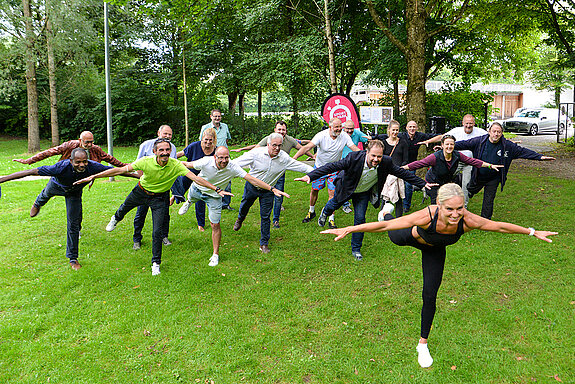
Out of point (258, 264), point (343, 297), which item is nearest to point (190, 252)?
point (258, 264)

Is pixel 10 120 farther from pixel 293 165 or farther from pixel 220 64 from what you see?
pixel 293 165

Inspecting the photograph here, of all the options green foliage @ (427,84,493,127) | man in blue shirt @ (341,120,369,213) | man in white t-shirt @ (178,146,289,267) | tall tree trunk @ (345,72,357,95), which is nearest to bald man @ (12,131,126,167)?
man in white t-shirt @ (178,146,289,267)

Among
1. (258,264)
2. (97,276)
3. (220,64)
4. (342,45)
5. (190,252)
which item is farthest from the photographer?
(220,64)

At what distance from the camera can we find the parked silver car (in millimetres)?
29562

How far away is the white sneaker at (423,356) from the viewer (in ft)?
15.0

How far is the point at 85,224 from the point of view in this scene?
965cm

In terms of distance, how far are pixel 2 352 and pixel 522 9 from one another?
57.7 ft

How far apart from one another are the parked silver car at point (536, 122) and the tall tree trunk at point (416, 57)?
868 inches

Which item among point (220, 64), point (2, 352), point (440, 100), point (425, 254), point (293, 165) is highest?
point (220, 64)

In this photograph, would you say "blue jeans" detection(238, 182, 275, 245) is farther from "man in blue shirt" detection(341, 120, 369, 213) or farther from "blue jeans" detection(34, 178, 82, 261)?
"blue jeans" detection(34, 178, 82, 261)

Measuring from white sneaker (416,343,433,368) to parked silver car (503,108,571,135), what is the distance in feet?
98.3

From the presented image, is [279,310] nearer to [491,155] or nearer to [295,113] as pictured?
[491,155]

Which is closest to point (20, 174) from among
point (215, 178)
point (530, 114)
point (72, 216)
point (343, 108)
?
point (72, 216)

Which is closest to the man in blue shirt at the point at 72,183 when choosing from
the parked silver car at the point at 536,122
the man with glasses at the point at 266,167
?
the man with glasses at the point at 266,167
